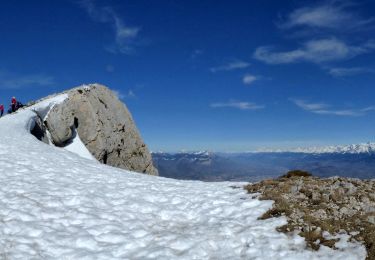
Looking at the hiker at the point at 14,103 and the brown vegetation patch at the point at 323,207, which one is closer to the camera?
the brown vegetation patch at the point at 323,207

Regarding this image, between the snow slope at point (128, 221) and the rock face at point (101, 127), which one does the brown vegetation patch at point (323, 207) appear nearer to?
the snow slope at point (128, 221)

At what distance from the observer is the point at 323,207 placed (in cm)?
1691

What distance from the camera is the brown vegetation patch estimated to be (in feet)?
47.4

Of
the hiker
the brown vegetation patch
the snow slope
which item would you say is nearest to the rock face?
the hiker

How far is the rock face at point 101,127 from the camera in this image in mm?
50522

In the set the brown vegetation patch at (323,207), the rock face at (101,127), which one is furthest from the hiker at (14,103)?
the brown vegetation patch at (323,207)

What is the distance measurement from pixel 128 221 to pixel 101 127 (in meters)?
41.1

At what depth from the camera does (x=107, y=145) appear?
55.8m

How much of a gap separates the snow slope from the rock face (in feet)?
89.1

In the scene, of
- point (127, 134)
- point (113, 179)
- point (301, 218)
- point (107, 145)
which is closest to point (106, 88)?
point (127, 134)

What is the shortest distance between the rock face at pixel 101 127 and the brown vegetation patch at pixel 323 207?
34890 mm

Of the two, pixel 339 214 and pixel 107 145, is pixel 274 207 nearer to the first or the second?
pixel 339 214

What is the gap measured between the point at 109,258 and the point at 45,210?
4.67 m

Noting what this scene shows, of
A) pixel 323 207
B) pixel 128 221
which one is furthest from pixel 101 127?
pixel 323 207
